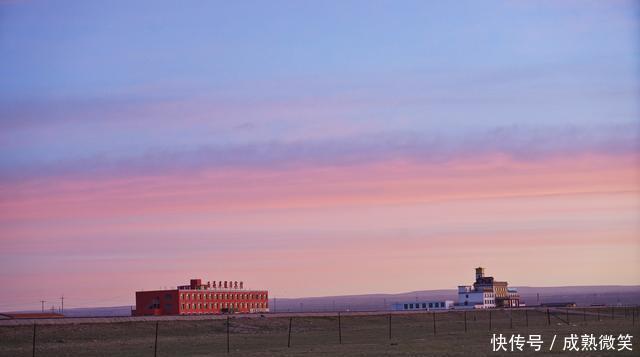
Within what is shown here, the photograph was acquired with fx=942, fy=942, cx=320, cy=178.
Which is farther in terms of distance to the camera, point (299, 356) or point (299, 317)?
point (299, 317)

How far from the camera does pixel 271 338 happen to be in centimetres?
8488

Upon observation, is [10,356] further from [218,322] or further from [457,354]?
[218,322]

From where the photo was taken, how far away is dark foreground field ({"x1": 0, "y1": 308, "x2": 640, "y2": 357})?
5882cm

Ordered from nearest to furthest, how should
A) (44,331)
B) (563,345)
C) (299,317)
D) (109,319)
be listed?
(563,345) < (44,331) < (109,319) < (299,317)

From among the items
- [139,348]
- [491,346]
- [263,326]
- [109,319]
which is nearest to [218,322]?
[263,326]

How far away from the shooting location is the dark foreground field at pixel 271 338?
58819 mm

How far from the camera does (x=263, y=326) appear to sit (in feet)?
374

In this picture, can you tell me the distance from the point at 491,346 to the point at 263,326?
60.2m

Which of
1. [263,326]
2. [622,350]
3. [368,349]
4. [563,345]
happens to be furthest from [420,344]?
[263,326]

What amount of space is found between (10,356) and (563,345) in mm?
37318

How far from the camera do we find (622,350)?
4934cm

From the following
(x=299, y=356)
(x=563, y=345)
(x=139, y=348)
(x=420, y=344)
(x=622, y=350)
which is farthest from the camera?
(x=139, y=348)

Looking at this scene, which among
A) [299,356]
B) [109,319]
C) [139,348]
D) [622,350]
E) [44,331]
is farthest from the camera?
[109,319]

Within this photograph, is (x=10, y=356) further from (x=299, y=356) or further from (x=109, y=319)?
(x=109, y=319)
